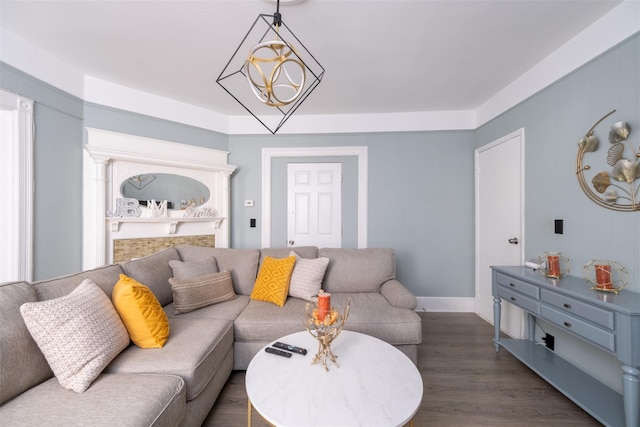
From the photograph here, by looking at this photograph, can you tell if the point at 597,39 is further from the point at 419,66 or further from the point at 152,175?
the point at 152,175

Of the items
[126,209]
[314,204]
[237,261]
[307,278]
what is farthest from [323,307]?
[126,209]

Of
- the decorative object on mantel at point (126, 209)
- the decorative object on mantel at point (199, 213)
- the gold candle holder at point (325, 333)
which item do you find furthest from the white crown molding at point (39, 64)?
the gold candle holder at point (325, 333)

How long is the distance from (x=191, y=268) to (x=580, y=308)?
2.78m

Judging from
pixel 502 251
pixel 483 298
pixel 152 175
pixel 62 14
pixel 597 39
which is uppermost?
pixel 62 14

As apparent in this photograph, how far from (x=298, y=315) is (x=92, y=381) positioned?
1172 millimetres

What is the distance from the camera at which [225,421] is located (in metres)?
1.47

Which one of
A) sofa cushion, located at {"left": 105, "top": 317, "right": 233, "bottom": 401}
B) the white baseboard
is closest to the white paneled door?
the white baseboard

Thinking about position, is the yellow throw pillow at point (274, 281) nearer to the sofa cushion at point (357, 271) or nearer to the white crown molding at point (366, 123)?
the sofa cushion at point (357, 271)

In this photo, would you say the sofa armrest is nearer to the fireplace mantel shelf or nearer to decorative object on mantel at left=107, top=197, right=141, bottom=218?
the fireplace mantel shelf

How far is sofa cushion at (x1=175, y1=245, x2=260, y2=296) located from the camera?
2.41 meters

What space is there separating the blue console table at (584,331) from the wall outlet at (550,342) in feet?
0.22

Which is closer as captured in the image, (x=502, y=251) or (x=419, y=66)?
(x=419, y=66)

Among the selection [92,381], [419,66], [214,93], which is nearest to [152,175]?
[214,93]

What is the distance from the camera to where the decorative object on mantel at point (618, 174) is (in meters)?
1.51
